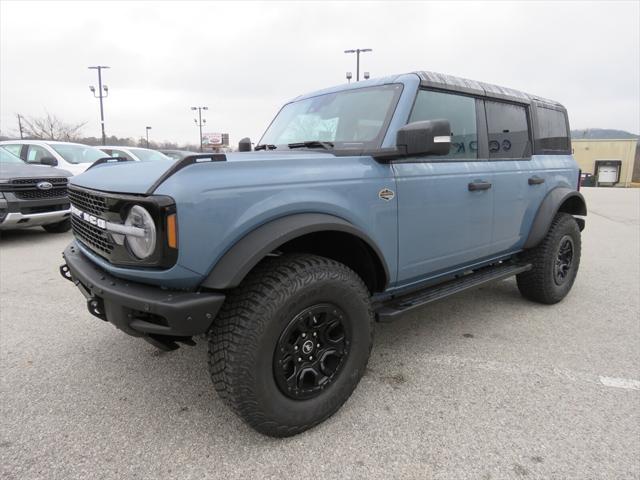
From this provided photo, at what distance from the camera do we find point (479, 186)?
9.75 ft

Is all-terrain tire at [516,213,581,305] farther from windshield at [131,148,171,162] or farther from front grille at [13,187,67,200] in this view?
windshield at [131,148,171,162]

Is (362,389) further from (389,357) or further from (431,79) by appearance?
(431,79)

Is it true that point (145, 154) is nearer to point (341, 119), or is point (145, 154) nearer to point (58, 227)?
point (58, 227)

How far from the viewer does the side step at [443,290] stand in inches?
100

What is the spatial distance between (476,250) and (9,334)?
12.1 feet

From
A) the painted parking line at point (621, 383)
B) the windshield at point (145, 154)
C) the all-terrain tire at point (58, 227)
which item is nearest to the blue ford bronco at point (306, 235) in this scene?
the painted parking line at point (621, 383)

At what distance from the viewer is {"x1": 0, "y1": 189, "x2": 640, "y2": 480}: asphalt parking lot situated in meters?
1.91

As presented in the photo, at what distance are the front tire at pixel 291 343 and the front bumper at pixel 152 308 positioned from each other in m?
0.17

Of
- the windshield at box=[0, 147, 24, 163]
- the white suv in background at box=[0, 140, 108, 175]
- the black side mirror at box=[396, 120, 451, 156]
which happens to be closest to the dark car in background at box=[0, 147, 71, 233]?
the white suv in background at box=[0, 140, 108, 175]

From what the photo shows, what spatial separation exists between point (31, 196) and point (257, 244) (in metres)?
6.46

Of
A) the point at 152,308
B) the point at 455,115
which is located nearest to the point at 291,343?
the point at 152,308

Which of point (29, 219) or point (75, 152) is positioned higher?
point (75, 152)

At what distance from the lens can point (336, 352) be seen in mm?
2217

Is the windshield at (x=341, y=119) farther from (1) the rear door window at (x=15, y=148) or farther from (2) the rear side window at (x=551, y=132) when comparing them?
(1) the rear door window at (x=15, y=148)
